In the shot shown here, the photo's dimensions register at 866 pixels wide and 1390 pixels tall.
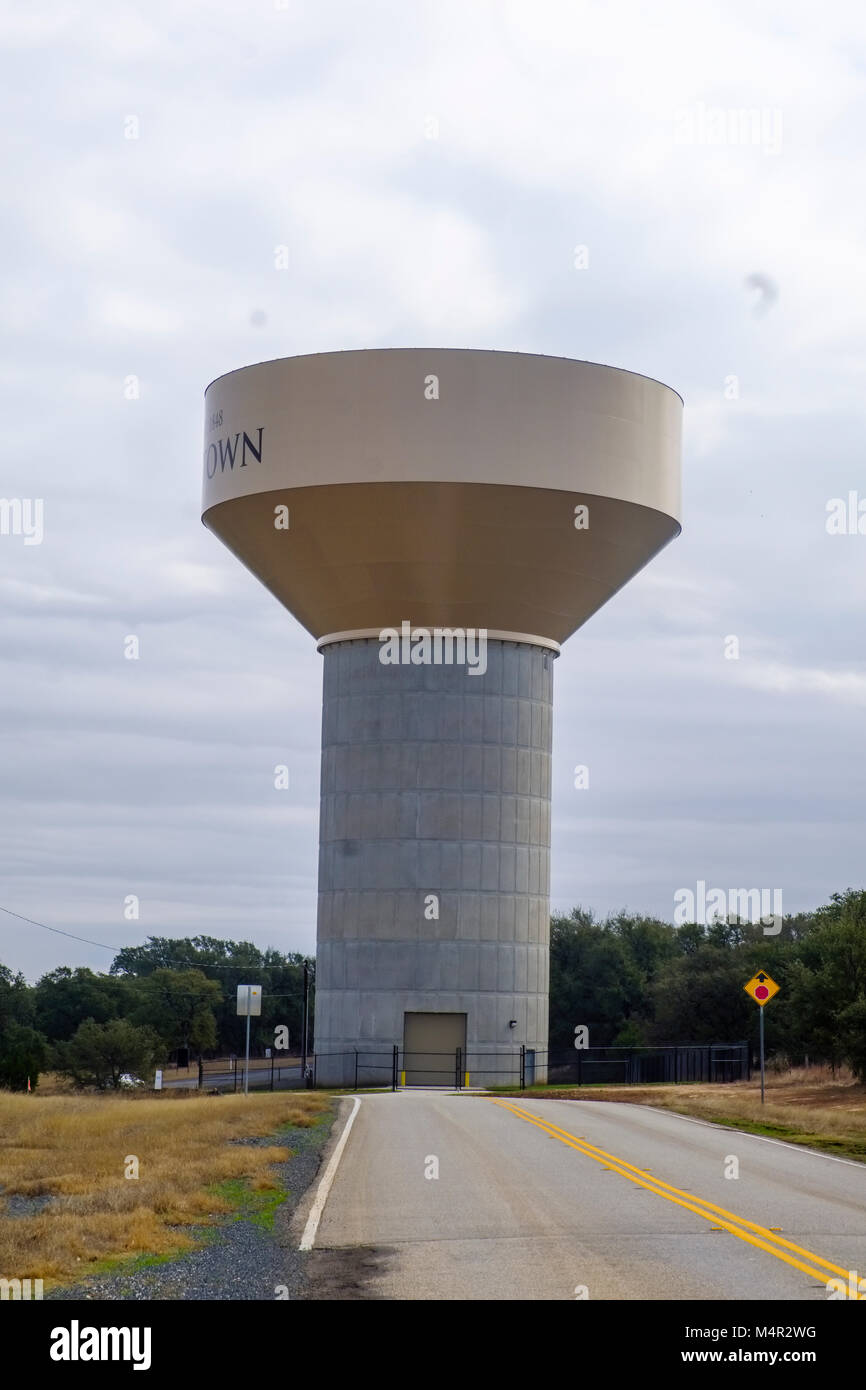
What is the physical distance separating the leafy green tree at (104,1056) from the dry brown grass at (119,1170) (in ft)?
150

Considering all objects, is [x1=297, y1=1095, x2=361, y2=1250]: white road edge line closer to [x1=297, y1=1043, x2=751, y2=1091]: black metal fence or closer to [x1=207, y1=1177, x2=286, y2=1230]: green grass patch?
[x1=207, y1=1177, x2=286, y2=1230]: green grass patch

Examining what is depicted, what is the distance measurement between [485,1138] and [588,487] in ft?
68.1

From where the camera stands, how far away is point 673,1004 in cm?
7069

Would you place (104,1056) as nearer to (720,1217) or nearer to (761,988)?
(761,988)

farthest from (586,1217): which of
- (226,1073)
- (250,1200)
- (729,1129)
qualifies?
(226,1073)

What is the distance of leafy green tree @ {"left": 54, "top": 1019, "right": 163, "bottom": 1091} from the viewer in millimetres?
80188

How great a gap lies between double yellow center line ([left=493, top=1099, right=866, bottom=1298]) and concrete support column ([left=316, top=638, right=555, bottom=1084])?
21294 mm

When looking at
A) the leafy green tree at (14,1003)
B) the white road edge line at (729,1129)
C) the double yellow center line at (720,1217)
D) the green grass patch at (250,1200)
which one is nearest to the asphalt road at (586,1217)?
the double yellow center line at (720,1217)

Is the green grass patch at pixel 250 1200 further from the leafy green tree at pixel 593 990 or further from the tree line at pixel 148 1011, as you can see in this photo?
the leafy green tree at pixel 593 990

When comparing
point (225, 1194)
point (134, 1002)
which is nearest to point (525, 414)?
point (225, 1194)

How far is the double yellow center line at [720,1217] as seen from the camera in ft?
38.1

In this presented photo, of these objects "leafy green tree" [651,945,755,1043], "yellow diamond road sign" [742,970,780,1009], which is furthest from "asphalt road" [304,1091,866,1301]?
"leafy green tree" [651,945,755,1043]
